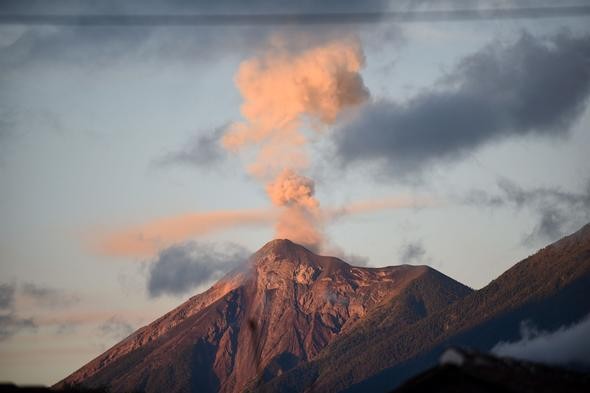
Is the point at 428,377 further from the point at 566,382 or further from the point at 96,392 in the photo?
the point at 96,392

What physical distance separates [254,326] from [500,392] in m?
13.8

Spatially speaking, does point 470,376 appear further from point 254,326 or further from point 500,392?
point 254,326

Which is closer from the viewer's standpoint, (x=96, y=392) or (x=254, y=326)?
(x=254, y=326)

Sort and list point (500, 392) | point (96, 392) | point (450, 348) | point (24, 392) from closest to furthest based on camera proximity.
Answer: point (500, 392)
point (450, 348)
point (24, 392)
point (96, 392)

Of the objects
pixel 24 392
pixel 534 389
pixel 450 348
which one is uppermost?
pixel 24 392

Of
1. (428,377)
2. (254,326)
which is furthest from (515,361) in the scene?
(254,326)

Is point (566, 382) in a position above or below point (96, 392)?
below

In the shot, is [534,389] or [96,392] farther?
[96,392]

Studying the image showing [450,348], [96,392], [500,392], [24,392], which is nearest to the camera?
[500,392]

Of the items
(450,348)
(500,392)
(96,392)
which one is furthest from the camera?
(96,392)

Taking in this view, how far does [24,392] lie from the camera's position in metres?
75.6

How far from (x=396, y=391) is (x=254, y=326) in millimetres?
8565

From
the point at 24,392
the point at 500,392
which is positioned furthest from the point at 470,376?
the point at 24,392

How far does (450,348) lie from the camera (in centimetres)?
5412
